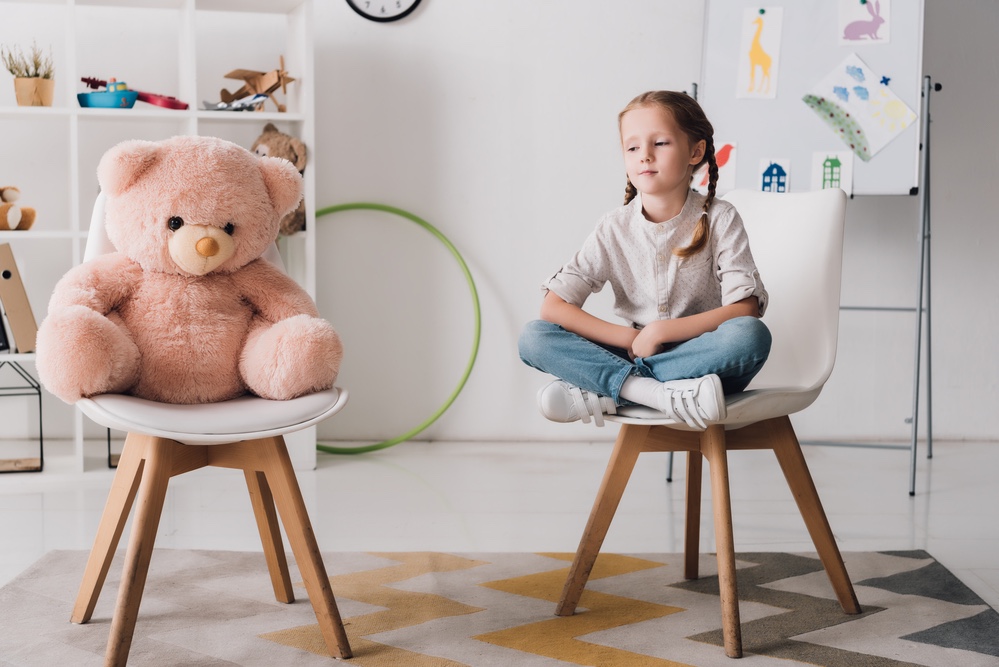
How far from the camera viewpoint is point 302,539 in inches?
55.4

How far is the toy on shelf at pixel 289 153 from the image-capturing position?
2615 millimetres

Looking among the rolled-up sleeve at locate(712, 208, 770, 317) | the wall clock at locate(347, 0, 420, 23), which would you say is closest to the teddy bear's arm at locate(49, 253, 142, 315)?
the rolled-up sleeve at locate(712, 208, 770, 317)

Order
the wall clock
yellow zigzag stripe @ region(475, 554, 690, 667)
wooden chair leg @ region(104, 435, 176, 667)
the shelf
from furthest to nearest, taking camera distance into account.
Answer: the wall clock → the shelf → yellow zigzag stripe @ region(475, 554, 690, 667) → wooden chair leg @ region(104, 435, 176, 667)

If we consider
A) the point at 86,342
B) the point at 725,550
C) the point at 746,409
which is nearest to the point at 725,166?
the point at 746,409

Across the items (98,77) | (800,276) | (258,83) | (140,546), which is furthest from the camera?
(98,77)

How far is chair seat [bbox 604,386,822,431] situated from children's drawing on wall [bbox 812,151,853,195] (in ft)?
4.18

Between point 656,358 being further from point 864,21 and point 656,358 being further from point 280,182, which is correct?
point 864,21

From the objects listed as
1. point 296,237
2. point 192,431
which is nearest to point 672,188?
point 192,431

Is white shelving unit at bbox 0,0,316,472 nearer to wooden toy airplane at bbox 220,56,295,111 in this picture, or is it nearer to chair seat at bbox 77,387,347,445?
wooden toy airplane at bbox 220,56,295,111

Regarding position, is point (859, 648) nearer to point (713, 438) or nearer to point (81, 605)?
point (713, 438)

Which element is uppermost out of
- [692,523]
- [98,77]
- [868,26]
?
[868,26]

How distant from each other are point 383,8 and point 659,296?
5.65 ft

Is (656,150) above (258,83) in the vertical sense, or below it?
below

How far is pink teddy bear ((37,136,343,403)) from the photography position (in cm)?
148
